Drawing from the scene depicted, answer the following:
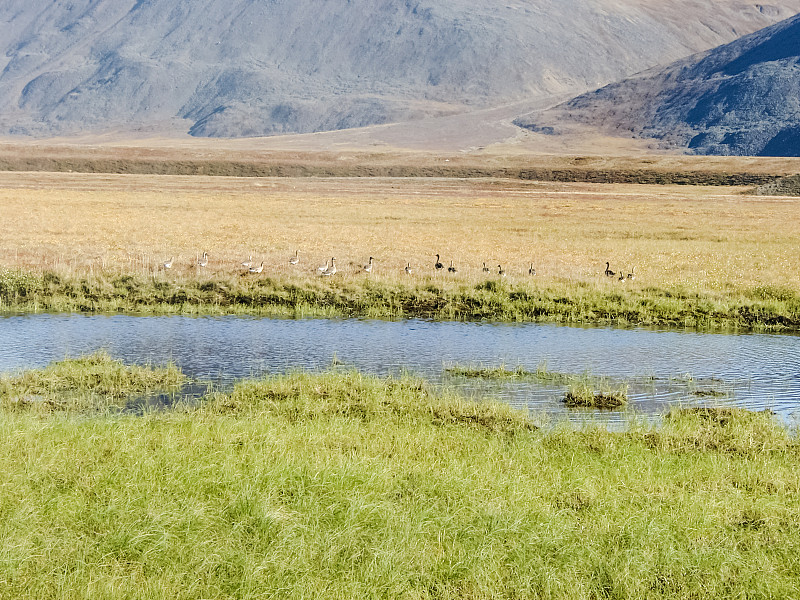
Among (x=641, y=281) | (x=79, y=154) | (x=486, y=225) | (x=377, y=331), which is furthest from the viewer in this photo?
(x=79, y=154)

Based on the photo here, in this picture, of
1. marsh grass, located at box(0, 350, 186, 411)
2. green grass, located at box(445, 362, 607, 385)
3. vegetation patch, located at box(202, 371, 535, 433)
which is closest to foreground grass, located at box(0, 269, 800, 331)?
green grass, located at box(445, 362, 607, 385)

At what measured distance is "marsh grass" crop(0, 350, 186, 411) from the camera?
50.9 ft

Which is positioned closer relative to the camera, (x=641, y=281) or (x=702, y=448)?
(x=702, y=448)

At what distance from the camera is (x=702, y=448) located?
13.6 meters

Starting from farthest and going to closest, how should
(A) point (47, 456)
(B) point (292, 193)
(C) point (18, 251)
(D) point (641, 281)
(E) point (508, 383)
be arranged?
(B) point (292, 193)
(C) point (18, 251)
(D) point (641, 281)
(E) point (508, 383)
(A) point (47, 456)

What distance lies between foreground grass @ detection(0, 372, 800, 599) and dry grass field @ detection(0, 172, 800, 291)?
18.5m

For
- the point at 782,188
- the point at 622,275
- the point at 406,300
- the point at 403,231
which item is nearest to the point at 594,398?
the point at 406,300

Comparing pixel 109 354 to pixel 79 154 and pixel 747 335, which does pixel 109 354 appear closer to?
pixel 747 335

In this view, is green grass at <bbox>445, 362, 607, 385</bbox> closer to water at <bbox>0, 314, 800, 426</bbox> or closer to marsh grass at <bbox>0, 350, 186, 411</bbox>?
water at <bbox>0, 314, 800, 426</bbox>

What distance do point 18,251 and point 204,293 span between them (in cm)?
1075

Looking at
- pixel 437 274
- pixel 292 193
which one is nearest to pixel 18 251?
pixel 437 274

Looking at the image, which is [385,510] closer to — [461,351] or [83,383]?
[83,383]

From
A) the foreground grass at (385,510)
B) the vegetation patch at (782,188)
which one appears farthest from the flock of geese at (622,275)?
the vegetation patch at (782,188)

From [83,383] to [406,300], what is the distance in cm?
1330
